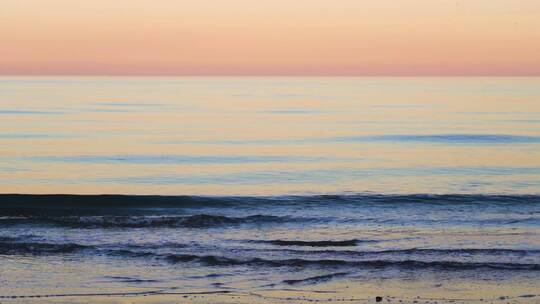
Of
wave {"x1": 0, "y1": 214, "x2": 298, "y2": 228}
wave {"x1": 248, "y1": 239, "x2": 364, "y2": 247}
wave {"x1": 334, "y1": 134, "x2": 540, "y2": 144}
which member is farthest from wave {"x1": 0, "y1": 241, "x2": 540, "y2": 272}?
wave {"x1": 334, "y1": 134, "x2": 540, "y2": 144}

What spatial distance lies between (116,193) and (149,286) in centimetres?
1207

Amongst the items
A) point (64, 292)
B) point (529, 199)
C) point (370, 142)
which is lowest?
point (64, 292)

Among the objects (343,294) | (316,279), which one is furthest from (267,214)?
(343,294)

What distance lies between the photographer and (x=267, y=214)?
21.5 metres

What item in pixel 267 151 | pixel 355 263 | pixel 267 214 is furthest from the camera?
pixel 267 151

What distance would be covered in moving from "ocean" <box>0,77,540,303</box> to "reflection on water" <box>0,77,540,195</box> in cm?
13

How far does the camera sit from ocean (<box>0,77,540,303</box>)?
1347cm

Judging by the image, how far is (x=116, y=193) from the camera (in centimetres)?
2483

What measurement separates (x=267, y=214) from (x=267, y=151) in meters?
14.8

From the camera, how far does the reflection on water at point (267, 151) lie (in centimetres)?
2669

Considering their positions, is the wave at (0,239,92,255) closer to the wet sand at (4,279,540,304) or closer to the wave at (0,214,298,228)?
the wave at (0,214,298,228)

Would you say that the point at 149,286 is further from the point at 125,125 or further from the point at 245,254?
the point at 125,125

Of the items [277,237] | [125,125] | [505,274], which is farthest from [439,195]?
[125,125]

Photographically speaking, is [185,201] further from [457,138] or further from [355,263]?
[457,138]
